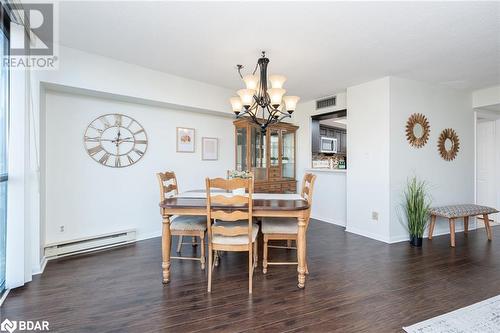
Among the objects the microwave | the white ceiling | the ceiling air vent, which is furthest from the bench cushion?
the ceiling air vent

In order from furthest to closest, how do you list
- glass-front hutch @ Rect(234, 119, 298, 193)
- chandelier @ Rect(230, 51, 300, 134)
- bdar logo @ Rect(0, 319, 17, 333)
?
1. glass-front hutch @ Rect(234, 119, 298, 193)
2. chandelier @ Rect(230, 51, 300, 134)
3. bdar logo @ Rect(0, 319, 17, 333)

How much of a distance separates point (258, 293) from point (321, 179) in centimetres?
323

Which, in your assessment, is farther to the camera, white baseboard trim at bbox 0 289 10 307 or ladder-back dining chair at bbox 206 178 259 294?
ladder-back dining chair at bbox 206 178 259 294

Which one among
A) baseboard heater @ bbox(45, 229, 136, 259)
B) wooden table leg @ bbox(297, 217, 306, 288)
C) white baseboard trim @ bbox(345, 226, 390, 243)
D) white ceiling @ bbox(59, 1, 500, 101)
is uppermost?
white ceiling @ bbox(59, 1, 500, 101)

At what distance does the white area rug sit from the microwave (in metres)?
3.51

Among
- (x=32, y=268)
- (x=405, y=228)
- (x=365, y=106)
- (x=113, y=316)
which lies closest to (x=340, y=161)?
(x=365, y=106)

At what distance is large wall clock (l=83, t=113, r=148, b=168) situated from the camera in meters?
3.24

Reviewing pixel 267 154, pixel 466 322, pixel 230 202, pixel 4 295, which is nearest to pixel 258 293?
pixel 230 202

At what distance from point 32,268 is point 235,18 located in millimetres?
3137

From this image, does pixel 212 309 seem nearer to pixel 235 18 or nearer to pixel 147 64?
pixel 235 18

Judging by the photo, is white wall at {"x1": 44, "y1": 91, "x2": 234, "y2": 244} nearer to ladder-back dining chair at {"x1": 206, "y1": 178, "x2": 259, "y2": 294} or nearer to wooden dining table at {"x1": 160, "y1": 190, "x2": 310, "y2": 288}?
wooden dining table at {"x1": 160, "y1": 190, "x2": 310, "y2": 288}

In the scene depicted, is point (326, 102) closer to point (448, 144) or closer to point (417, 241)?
point (448, 144)

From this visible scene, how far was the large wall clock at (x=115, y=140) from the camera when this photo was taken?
3240mm

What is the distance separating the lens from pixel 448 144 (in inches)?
162
